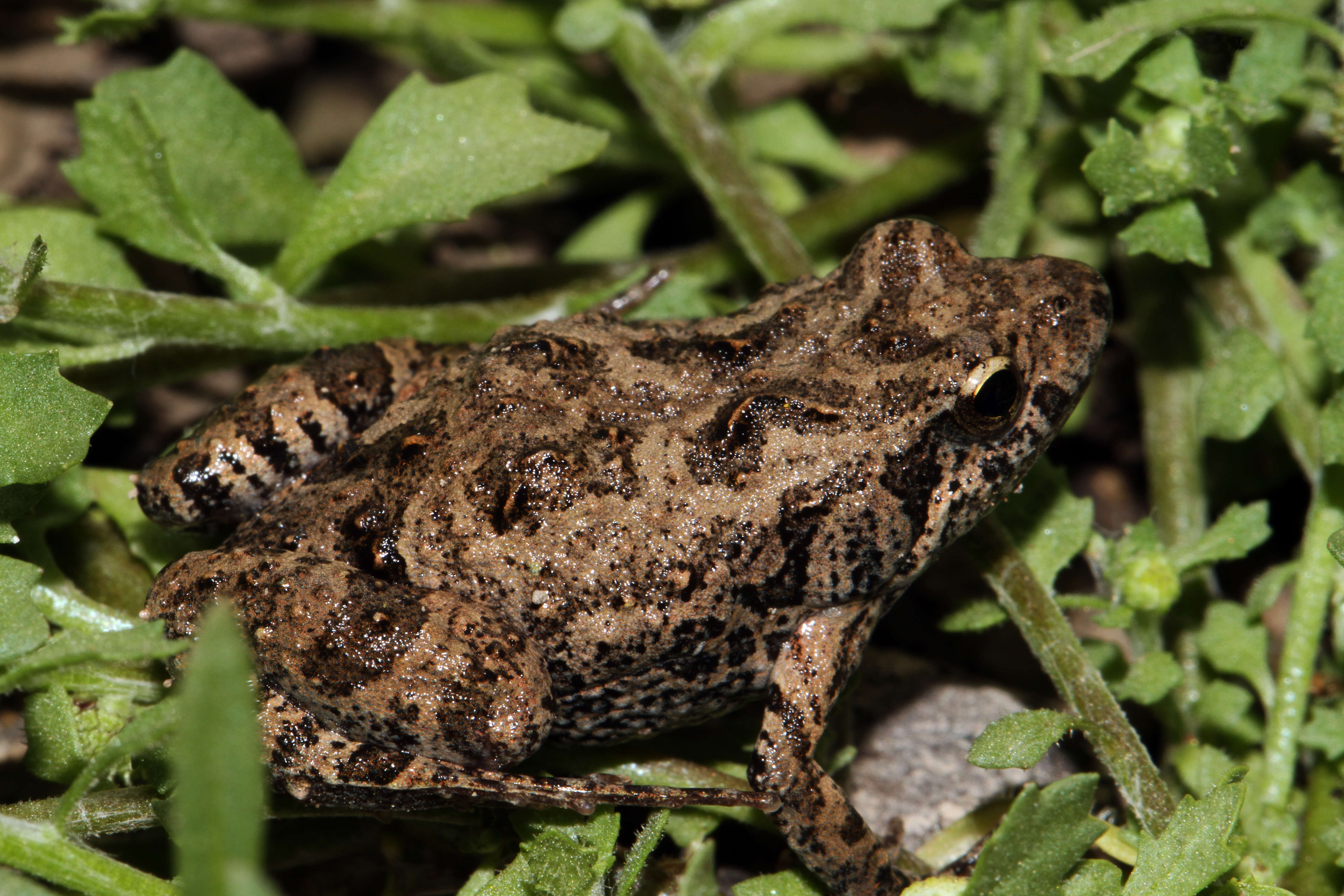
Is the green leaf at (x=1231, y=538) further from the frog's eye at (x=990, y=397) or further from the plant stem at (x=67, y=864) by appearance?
the plant stem at (x=67, y=864)

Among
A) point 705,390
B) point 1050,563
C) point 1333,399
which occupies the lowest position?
point 1050,563

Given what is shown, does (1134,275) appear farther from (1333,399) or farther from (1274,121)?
(1333,399)

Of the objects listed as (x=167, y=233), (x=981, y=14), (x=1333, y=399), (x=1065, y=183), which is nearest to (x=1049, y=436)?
(x=1333, y=399)

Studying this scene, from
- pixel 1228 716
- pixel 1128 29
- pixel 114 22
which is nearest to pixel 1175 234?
pixel 1128 29

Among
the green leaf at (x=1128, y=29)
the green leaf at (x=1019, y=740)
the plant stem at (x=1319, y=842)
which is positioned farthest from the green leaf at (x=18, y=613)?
the plant stem at (x=1319, y=842)

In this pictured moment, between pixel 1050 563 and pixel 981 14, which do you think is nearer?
pixel 1050 563

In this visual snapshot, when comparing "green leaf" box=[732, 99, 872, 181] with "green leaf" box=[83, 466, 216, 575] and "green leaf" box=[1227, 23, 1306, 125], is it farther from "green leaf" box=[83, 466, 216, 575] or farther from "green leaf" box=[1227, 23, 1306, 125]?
"green leaf" box=[83, 466, 216, 575]
